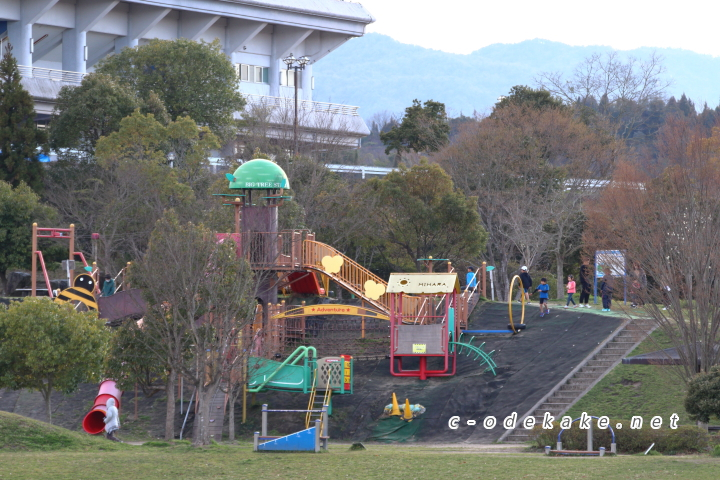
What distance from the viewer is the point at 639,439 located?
62.8ft

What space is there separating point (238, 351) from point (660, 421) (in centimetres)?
917

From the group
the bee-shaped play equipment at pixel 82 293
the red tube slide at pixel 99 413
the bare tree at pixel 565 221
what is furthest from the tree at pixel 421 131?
the red tube slide at pixel 99 413

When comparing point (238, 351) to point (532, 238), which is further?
point (532, 238)

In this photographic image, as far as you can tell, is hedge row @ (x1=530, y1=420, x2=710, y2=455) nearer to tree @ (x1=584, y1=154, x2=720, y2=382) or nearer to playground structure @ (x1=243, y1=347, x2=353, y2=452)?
tree @ (x1=584, y1=154, x2=720, y2=382)

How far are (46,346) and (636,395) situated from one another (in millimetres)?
13576

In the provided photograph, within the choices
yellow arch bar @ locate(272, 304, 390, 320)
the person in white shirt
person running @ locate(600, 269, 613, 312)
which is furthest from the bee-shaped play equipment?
person running @ locate(600, 269, 613, 312)

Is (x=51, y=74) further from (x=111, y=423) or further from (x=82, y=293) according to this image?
(x=111, y=423)

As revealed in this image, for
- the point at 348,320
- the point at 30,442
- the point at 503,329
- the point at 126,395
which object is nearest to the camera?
the point at 30,442

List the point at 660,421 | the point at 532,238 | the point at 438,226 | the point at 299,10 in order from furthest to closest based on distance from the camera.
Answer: the point at 299,10 → the point at 532,238 → the point at 438,226 → the point at 660,421

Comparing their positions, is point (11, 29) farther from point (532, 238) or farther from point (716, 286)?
point (716, 286)

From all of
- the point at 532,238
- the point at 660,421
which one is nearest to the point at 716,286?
the point at 660,421

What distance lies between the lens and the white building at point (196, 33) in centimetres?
5653

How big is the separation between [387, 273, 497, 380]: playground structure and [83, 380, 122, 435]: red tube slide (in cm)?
747

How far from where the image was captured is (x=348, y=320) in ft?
108
